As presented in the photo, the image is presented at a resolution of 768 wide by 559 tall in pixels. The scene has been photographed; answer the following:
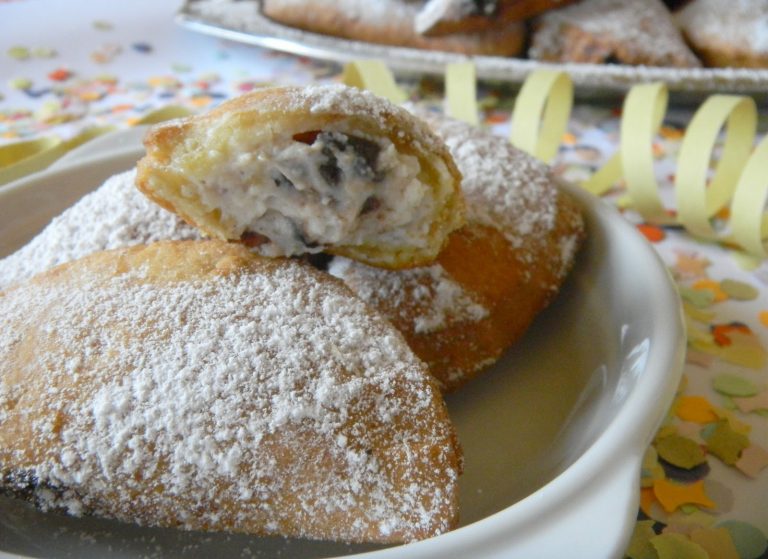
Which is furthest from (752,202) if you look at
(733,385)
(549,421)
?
(549,421)

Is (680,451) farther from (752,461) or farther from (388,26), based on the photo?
(388,26)

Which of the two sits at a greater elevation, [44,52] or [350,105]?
[350,105]

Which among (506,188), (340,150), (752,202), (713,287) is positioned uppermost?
(340,150)

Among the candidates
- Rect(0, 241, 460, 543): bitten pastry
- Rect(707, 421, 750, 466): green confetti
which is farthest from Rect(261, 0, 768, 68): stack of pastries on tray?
Rect(0, 241, 460, 543): bitten pastry

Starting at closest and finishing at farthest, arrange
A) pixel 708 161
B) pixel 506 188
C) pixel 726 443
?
pixel 726 443
pixel 506 188
pixel 708 161

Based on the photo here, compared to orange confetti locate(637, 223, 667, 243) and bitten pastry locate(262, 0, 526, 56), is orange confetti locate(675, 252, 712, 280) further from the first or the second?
bitten pastry locate(262, 0, 526, 56)

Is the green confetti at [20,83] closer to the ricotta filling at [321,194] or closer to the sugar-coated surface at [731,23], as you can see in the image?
the ricotta filling at [321,194]

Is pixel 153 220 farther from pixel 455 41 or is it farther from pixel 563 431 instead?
pixel 455 41
